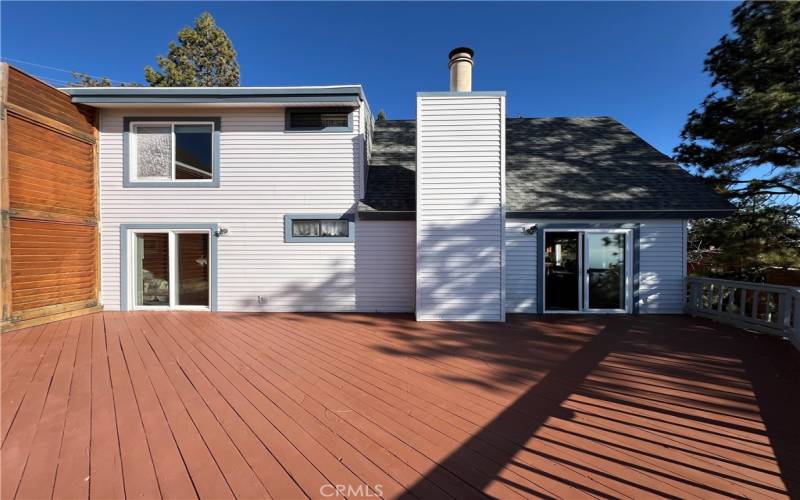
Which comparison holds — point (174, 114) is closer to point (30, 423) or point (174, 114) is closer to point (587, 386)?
point (30, 423)

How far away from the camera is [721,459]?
2.18 metres

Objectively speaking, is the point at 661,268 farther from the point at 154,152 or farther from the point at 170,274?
the point at 154,152

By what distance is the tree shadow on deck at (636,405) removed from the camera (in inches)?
81.0

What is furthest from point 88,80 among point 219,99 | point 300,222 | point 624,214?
point 624,214

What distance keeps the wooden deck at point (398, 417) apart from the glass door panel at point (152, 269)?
2099mm

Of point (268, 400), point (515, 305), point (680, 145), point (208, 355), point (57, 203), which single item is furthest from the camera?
point (680, 145)

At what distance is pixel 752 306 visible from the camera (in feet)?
18.6

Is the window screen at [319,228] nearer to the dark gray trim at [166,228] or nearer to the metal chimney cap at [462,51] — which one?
the dark gray trim at [166,228]

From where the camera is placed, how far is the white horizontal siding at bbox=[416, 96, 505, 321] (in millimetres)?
6047

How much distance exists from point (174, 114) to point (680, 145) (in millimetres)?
13350

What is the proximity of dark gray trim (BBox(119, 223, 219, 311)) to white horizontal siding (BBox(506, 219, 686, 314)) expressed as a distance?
654 cm

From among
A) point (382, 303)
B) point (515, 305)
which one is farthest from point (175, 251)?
point (515, 305)

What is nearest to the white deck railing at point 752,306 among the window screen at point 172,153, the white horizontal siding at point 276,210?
the white horizontal siding at point 276,210

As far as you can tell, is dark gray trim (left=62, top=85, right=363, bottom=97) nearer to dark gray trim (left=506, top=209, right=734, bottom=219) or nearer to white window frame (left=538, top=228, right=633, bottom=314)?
dark gray trim (left=506, top=209, right=734, bottom=219)
